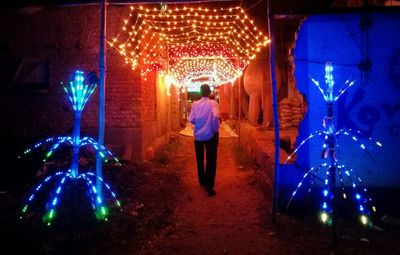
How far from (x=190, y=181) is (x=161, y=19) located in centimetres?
451

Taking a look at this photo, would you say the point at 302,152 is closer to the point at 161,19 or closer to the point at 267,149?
the point at 267,149

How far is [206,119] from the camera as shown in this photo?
699 cm

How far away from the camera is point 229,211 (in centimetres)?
610

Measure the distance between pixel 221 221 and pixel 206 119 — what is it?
2.20 m

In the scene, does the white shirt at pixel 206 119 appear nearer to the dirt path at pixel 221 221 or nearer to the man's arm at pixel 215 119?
the man's arm at pixel 215 119

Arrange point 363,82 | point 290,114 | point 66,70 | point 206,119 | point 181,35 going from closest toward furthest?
point 363,82 → point 206,119 → point 66,70 → point 181,35 → point 290,114

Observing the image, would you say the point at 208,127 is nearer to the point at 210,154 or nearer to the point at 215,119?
the point at 215,119

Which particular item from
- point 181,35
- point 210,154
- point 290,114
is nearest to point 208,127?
point 210,154

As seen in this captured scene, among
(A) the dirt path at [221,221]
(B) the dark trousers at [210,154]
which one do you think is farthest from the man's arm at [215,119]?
(A) the dirt path at [221,221]

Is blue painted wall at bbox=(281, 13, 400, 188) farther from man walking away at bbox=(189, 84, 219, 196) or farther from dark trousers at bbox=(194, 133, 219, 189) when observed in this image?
dark trousers at bbox=(194, 133, 219, 189)

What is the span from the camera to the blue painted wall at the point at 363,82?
5531mm

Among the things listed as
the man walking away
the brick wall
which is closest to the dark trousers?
the man walking away

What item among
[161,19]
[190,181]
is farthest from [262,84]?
[190,181]

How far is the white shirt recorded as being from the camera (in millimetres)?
6992
